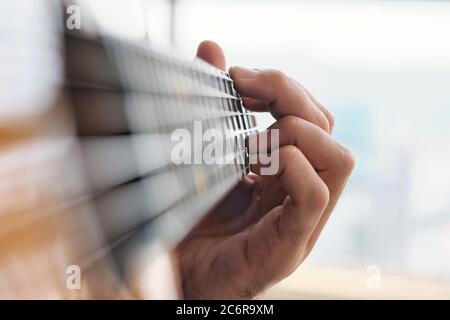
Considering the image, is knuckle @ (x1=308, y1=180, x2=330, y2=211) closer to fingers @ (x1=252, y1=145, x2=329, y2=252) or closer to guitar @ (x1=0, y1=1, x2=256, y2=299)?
fingers @ (x1=252, y1=145, x2=329, y2=252)

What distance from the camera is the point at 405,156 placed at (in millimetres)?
607

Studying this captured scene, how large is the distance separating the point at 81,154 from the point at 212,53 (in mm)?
197

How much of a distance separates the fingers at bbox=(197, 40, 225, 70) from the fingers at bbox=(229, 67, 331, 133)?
0.09 ft

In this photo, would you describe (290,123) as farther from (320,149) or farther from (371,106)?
(371,106)

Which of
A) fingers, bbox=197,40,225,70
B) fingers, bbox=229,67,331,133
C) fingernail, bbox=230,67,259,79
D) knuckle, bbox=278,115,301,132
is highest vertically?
fingers, bbox=197,40,225,70

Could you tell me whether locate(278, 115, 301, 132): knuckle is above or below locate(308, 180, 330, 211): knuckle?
above

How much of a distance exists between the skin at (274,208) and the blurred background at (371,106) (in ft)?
0.19

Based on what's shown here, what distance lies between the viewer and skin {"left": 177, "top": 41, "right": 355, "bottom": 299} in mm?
378

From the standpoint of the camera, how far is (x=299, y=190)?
1.23 feet

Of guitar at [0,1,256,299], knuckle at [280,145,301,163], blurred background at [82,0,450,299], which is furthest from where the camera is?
blurred background at [82,0,450,299]

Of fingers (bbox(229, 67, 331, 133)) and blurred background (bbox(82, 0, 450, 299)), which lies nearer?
fingers (bbox(229, 67, 331, 133))

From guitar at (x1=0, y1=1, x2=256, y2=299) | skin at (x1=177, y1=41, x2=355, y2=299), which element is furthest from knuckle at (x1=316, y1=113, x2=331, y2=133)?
guitar at (x1=0, y1=1, x2=256, y2=299)

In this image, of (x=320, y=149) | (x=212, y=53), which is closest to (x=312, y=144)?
(x=320, y=149)
